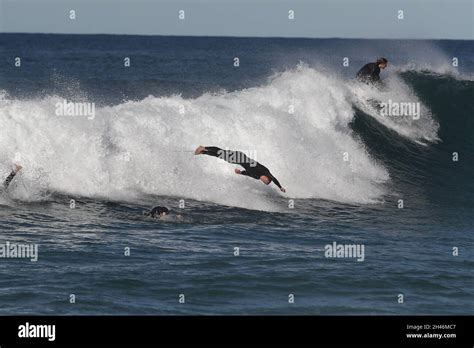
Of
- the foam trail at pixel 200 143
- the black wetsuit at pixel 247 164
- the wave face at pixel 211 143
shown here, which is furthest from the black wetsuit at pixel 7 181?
the black wetsuit at pixel 247 164

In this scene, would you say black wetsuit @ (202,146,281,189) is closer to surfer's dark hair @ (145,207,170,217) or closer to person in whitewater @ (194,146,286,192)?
person in whitewater @ (194,146,286,192)

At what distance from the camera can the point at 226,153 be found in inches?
716

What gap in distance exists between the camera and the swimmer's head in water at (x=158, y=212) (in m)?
15.7

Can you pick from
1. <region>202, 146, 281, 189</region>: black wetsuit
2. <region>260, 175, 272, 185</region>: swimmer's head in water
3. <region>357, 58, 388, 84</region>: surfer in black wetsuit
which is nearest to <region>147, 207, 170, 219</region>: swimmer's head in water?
<region>202, 146, 281, 189</region>: black wetsuit

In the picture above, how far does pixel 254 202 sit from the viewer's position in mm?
17531

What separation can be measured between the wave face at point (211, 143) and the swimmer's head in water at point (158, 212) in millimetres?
1995

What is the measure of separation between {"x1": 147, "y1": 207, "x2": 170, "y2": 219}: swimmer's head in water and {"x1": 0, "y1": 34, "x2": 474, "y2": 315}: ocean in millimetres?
165

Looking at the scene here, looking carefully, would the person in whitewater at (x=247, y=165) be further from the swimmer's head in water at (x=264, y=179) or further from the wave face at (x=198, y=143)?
the wave face at (x=198, y=143)

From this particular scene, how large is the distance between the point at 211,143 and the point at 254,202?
4173 mm

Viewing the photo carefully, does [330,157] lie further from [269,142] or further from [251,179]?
[251,179]

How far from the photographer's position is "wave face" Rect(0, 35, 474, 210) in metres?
18.5

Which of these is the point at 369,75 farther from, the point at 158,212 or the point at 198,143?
the point at 158,212
